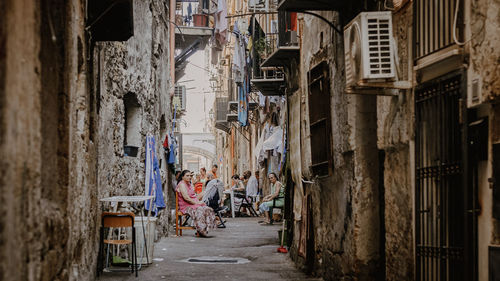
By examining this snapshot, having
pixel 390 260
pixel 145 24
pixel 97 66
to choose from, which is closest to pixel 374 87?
pixel 390 260

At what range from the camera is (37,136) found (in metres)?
4.28

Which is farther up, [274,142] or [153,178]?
[274,142]

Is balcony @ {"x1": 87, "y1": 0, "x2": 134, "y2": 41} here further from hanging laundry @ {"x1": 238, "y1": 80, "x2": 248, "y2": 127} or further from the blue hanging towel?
hanging laundry @ {"x1": 238, "y1": 80, "x2": 248, "y2": 127}

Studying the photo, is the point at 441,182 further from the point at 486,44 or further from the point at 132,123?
the point at 132,123

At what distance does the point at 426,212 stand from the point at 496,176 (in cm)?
137

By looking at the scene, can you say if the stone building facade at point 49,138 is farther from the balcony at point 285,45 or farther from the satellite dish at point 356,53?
the balcony at point 285,45

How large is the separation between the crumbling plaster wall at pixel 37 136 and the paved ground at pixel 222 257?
14.4ft

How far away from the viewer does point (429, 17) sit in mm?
6438

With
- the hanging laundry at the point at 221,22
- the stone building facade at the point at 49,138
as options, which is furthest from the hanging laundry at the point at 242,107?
the stone building facade at the point at 49,138

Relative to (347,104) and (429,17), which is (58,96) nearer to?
(429,17)

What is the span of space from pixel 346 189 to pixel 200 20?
19717 millimetres

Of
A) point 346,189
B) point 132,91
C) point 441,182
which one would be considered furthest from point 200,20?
point 441,182

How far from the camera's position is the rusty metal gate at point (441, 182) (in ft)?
19.0

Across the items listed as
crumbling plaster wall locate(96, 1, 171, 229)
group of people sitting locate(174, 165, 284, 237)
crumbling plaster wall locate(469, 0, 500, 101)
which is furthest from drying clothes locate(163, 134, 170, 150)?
crumbling plaster wall locate(469, 0, 500, 101)
